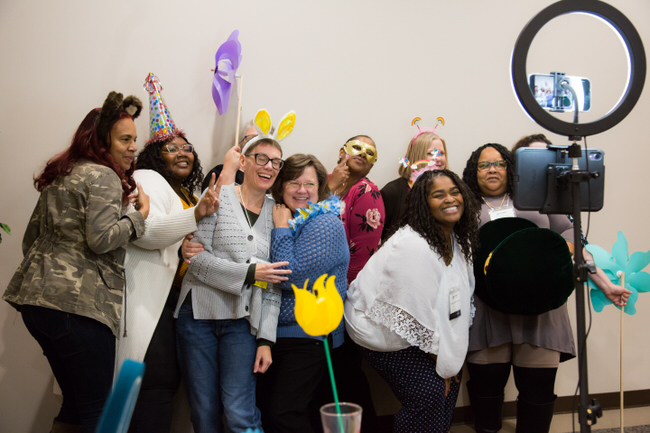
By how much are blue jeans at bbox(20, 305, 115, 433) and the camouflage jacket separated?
Answer: 39mm

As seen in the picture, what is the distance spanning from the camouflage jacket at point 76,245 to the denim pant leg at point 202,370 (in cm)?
27

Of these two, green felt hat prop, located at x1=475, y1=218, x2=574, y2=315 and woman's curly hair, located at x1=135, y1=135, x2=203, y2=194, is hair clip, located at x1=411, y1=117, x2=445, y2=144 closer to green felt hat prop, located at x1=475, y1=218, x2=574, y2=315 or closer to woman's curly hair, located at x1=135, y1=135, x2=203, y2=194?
green felt hat prop, located at x1=475, y1=218, x2=574, y2=315

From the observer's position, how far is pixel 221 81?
2.48 m

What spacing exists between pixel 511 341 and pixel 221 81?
1.93m

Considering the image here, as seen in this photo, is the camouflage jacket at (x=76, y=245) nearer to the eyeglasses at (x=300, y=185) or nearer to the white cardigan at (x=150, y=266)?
the white cardigan at (x=150, y=266)

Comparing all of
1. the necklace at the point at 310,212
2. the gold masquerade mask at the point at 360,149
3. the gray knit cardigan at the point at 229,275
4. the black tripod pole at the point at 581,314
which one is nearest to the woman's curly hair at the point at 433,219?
the necklace at the point at 310,212

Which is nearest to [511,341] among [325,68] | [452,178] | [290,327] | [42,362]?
[452,178]

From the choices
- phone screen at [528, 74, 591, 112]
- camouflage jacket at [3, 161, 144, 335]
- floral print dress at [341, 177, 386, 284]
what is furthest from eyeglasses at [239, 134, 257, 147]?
phone screen at [528, 74, 591, 112]

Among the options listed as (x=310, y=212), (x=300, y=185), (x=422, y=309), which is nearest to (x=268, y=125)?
(x=300, y=185)

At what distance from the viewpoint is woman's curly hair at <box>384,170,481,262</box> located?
78.2 inches

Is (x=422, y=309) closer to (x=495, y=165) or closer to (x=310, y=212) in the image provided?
(x=310, y=212)

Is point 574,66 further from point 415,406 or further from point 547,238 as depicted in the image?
point 415,406

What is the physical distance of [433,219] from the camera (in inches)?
78.7

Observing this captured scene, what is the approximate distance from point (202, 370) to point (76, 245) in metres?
0.65
